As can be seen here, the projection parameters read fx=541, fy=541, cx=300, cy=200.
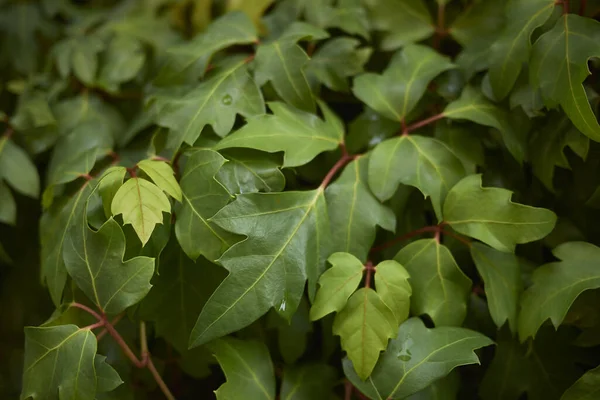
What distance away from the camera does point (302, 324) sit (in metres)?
0.81

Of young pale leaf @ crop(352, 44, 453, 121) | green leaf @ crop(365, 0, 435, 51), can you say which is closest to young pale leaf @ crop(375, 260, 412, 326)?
young pale leaf @ crop(352, 44, 453, 121)

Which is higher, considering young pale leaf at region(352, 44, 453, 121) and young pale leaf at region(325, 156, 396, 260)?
young pale leaf at region(352, 44, 453, 121)

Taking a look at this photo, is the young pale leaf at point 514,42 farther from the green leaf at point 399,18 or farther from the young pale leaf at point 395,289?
the young pale leaf at point 395,289

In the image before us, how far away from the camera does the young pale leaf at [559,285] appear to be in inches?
27.9

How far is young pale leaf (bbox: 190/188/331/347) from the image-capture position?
0.67 metres

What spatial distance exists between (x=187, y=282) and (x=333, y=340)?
9.0 inches

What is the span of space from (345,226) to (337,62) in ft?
1.11

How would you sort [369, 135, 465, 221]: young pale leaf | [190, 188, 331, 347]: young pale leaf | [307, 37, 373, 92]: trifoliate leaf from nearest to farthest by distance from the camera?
[190, 188, 331, 347]: young pale leaf, [369, 135, 465, 221]: young pale leaf, [307, 37, 373, 92]: trifoliate leaf

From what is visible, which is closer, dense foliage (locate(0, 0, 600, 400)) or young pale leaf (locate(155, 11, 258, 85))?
dense foliage (locate(0, 0, 600, 400))

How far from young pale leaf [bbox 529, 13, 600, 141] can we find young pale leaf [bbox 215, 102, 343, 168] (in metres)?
0.30

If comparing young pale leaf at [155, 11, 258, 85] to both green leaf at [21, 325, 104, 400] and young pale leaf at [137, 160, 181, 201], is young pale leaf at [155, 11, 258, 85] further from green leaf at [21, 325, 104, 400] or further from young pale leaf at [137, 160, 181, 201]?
green leaf at [21, 325, 104, 400]

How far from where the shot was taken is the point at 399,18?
1.03 meters

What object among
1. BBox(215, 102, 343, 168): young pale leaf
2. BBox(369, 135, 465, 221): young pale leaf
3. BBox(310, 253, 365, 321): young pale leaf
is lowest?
BBox(310, 253, 365, 321): young pale leaf

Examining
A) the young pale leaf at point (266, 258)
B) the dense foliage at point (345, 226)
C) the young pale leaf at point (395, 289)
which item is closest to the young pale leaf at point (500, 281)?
the dense foliage at point (345, 226)
